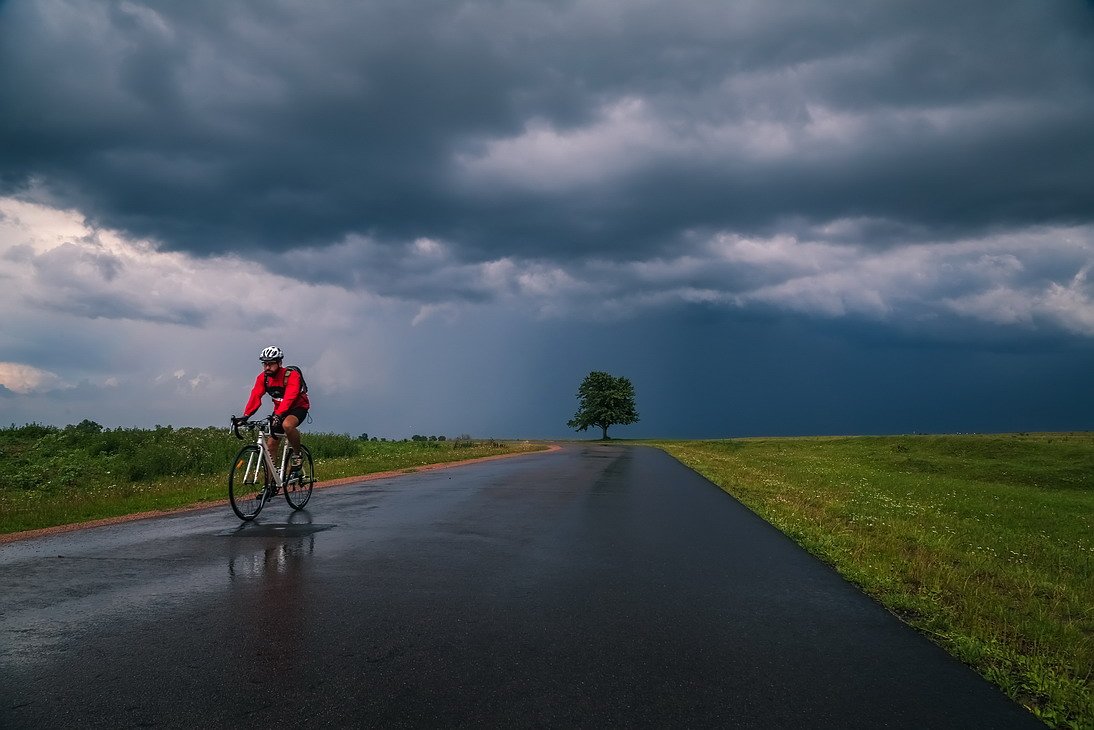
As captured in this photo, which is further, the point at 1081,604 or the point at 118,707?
the point at 1081,604

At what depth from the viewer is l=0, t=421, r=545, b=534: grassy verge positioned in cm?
1248

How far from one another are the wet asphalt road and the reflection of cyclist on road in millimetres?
2152

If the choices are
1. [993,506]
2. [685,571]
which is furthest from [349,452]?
[685,571]

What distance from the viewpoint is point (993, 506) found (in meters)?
18.0

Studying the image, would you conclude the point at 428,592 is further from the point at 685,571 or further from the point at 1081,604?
the point at 1081,604

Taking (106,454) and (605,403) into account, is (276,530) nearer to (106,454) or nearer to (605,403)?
(106,454)

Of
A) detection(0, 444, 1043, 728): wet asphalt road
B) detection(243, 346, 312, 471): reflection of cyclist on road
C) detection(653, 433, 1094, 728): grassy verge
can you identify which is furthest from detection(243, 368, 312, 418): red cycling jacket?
detection(653, 433, 1094, 728): grassy verge

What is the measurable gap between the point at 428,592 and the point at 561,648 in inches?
72.0

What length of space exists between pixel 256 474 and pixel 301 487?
1467mm

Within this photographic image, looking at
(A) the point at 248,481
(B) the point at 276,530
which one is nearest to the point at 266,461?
(A) the point at 248,481

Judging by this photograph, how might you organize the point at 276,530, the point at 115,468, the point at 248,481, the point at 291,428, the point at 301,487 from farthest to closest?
the point at 115,468, the point at 301,487, the point at 291,428, the point at 248,481, the point at 276,530

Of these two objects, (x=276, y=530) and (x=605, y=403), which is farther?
(x=605, y=403)

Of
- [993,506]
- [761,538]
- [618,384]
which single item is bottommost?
[993,506]

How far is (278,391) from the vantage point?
36.8 feet
